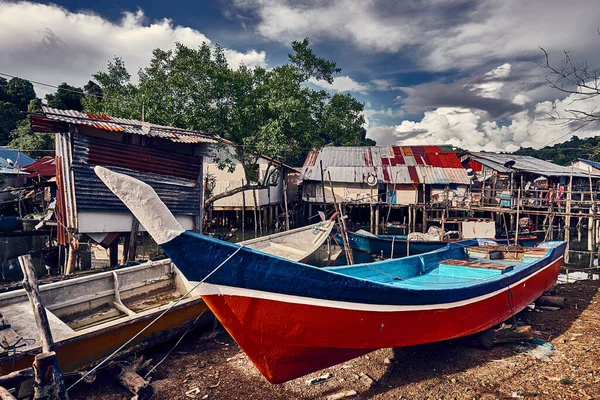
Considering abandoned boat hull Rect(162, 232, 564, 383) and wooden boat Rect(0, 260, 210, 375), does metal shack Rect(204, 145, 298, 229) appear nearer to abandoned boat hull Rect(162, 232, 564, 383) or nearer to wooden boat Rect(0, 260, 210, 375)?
wooden boat Rect(0, 260, 210, 375)

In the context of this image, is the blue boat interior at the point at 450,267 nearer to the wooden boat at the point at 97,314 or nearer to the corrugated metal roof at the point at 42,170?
the wooden boat at the point at 97,314

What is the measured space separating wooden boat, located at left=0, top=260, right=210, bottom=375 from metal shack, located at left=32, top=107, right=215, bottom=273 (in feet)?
10.9

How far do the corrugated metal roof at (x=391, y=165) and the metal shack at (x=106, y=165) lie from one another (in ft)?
46.3

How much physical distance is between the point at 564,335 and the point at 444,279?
7.57 ft

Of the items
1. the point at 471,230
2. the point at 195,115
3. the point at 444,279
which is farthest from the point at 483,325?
the point at 195,115

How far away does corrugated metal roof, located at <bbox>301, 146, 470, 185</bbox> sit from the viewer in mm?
24531

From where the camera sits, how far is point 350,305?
4.43 meters

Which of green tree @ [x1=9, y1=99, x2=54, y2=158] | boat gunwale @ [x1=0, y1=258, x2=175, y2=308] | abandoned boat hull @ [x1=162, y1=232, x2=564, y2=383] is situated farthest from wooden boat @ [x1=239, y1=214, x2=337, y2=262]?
green tree @ [x1=9, y1=99, x2=54, y2=158]

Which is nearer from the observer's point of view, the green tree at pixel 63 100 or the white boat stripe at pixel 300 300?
the white boat stripe at pixel 300 300

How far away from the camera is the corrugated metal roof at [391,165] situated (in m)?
24.5

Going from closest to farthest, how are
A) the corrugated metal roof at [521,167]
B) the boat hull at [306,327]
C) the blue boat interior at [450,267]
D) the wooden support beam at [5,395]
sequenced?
the wooden support beam at [5,395]
the boat hull at [306,327]
the blue boat interior at [450,267]
the corrugated metal roof at [521,167]

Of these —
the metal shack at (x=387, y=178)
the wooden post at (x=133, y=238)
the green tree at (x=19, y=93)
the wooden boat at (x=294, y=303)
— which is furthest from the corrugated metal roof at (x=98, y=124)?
the green tree at (x=19, y=93)

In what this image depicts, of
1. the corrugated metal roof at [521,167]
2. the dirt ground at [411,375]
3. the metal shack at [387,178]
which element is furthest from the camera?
the metal shack at [387,178]

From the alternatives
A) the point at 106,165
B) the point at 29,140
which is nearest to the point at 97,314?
the point at 106,165
